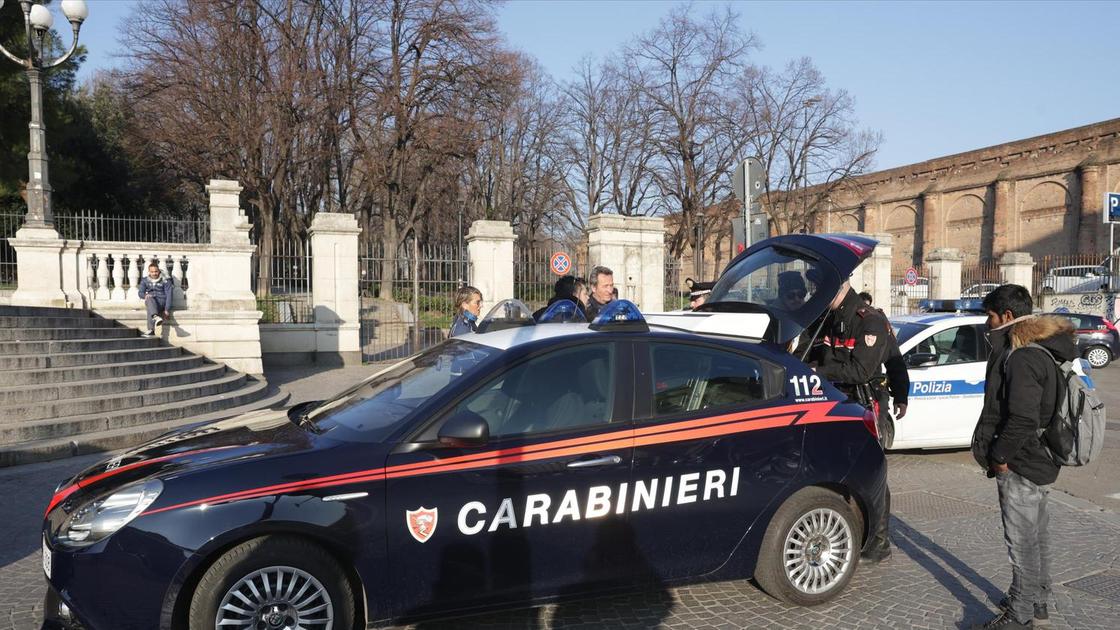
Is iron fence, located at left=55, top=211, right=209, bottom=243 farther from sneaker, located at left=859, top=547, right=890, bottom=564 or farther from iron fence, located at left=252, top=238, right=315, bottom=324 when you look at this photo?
sneaker, located at left=859, top=547, right=890, bottom=564

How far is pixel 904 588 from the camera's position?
14.4 feet

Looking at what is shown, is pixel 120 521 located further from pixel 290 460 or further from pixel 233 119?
pixel 233 119

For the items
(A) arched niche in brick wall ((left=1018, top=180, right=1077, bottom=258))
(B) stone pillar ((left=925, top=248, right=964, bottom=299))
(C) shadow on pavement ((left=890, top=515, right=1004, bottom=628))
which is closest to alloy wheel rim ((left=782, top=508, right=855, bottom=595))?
(C) shadow on pavement ((left=890, top=515, right=1004, bottom=628))

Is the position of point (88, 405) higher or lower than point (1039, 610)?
higher

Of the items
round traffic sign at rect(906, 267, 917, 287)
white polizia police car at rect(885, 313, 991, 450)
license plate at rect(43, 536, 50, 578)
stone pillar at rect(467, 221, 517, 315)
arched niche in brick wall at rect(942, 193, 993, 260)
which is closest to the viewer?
license plate at rect(43, 536, 50, 578)

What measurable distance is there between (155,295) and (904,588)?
1194cm

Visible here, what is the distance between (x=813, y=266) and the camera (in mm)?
5301

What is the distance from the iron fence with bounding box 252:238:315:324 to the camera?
49.6 ft

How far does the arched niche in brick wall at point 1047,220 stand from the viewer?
3444 cm

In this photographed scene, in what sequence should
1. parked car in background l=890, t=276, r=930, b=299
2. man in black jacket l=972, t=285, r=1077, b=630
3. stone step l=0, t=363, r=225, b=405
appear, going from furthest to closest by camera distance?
parked car in background l=890, t=276, r=930, b=299 → stone step l=0, t=363, r=225, b=405 → man in black jacket l=972, t=285, r=1077, b=630

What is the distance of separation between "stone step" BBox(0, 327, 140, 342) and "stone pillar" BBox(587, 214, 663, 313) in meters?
9.56

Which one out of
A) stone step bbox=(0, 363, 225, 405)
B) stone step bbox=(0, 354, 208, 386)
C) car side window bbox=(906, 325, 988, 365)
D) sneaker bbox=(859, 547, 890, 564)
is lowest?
sneaker bbox=(859, 547, 890, 564)

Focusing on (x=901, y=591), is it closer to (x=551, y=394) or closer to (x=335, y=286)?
(x=551, y=394)

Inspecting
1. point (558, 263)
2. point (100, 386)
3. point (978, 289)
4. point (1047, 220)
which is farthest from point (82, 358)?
point (1047, 220)
